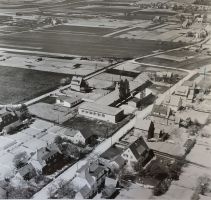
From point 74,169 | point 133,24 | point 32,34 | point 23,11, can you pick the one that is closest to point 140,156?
point 74,169

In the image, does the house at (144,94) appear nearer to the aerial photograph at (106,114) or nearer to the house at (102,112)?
the aerial photograph at (106,114)

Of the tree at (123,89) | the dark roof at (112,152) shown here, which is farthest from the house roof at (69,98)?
the dark roof at (112,152)

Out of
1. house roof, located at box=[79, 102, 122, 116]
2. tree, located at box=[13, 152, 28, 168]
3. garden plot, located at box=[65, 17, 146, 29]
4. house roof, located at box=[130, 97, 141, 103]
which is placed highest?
garden plot, located at box=[65, 17, 146, 29]

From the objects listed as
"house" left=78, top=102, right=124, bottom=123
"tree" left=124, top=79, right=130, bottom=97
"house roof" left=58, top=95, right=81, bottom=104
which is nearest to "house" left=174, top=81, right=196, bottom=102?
"tree" left=124, top=79, right=130, bottom=97

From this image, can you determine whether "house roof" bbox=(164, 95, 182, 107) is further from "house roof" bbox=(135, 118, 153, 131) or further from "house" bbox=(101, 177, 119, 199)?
"house" bbox=(101, 177, 119, 199)

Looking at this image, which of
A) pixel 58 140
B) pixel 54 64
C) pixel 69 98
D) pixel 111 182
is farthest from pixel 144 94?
pixel 54 64
